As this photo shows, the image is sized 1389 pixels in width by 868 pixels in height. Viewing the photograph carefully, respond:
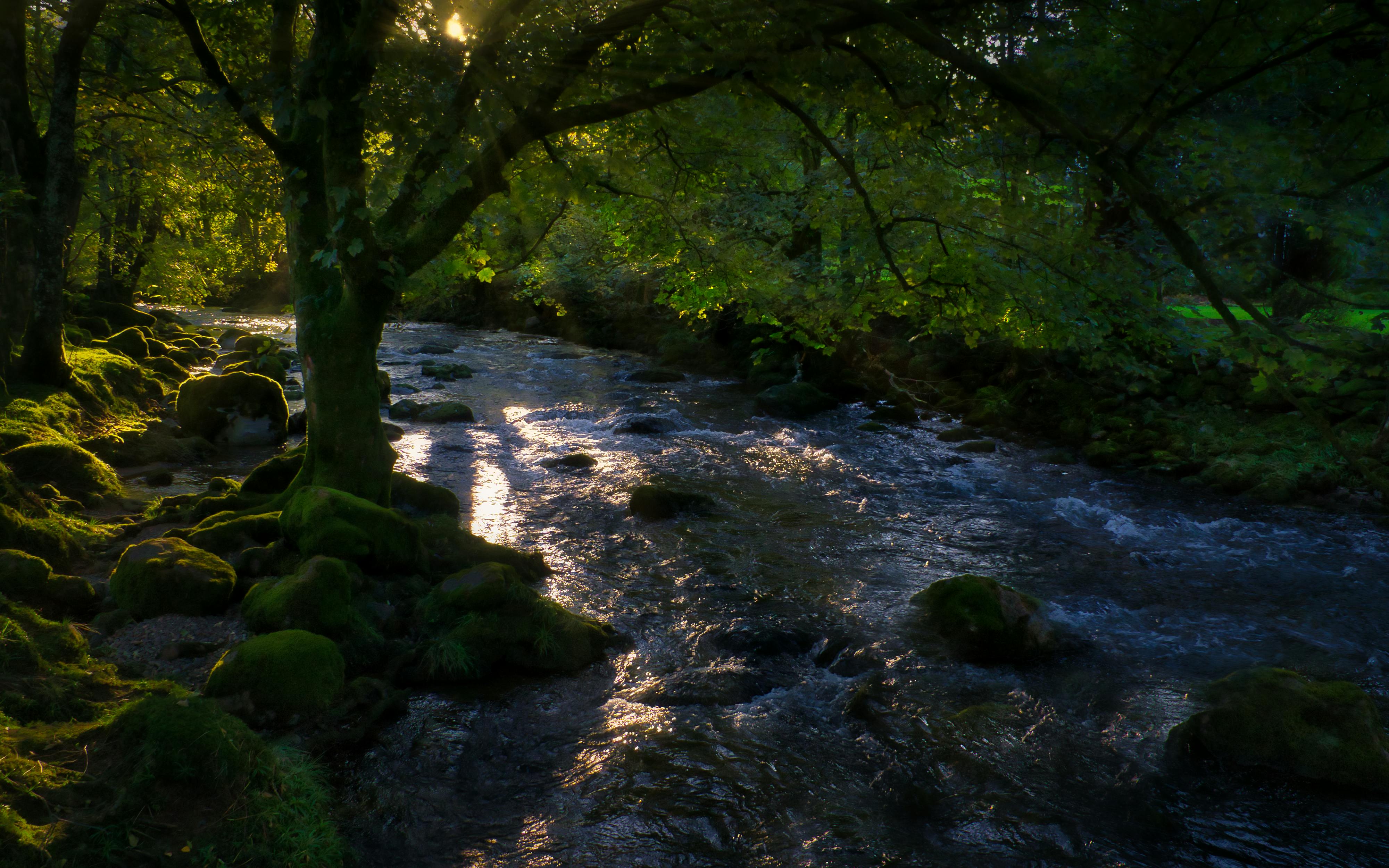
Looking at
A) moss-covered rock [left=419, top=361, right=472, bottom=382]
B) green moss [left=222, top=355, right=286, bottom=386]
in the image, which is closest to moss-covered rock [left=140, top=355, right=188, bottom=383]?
green moss [left=222, top=355, right=286, bottom=386]

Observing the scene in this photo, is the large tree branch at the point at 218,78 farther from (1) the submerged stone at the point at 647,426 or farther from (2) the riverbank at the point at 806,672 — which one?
(1) the submerged stone at the point at 647,426

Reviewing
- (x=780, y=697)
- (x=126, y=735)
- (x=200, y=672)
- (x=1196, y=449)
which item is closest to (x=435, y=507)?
(x=200, y=672)

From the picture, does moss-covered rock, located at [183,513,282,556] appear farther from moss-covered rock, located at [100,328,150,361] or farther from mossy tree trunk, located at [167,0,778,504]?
moss-covered rock, located at [100,328,150,361]

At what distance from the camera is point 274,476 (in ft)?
33.2

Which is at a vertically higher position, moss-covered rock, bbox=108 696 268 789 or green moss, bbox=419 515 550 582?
moss-covered rock, bbox=108 696 268 789

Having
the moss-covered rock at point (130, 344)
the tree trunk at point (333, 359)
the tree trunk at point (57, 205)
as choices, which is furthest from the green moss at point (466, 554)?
the moss-covered rock at point (130, 344)

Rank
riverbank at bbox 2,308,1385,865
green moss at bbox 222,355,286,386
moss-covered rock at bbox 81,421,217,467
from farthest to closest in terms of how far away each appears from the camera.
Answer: green moss at bbox 222,355,286,386, moss-covered rock at bbox 81,421,217,467, riverbank at bbox 2,308,1385,865

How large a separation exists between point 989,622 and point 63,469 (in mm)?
11107

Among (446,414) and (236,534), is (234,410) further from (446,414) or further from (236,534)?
(236,534)

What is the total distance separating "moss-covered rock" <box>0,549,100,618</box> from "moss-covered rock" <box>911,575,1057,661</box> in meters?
7.77

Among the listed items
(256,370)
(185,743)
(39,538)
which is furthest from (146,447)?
(185,743)

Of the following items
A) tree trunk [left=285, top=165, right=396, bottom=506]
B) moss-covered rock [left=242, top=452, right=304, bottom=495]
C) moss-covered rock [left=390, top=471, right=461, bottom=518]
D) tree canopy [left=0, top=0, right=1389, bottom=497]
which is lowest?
moss-covered rock [left=390, top=471, right=461, bottom=518]

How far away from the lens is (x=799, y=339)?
10312 mm

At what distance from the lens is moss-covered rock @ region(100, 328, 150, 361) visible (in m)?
19.7
